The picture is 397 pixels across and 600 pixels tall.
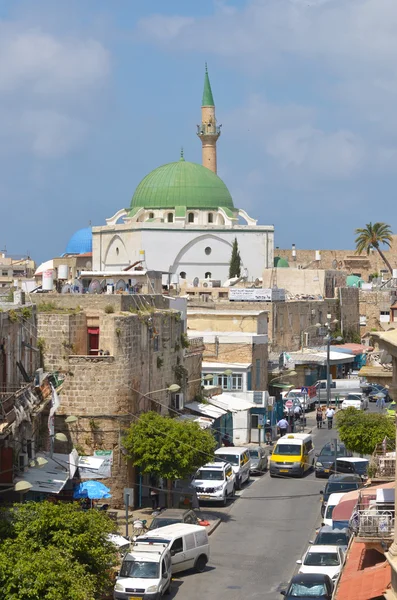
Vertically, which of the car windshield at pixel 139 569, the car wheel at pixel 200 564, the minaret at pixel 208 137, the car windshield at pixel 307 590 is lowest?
the car wheel at pixel 200 564

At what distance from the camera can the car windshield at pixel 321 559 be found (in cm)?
1931

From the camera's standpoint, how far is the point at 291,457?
30.9 meters

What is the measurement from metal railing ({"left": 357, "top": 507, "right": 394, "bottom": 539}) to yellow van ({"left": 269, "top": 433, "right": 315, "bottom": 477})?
50.4ft

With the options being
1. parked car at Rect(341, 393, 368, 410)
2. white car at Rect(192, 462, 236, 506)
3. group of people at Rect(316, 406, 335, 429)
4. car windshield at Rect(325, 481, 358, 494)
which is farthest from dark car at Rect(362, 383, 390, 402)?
car windshield at Rect(325, 481, 358, 494)

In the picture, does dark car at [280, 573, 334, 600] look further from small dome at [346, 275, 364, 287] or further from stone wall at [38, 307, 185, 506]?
small dome at [346, 275, 364, 287]

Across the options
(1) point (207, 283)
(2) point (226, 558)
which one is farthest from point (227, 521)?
(1) point (207, 283)

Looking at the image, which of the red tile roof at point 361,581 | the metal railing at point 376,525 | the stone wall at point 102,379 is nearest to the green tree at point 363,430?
the stone wall at point 102,379

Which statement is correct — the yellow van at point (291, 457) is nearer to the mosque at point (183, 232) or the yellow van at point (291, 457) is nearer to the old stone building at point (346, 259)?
the mosque at point (183, 232)

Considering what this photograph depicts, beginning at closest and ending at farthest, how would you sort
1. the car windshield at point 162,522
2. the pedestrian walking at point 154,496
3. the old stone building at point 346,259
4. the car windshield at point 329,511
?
the car windshield at point 162,522 → the car windshield at point 329,511 → the pedestrian walking at point 154,496 → the old stone building at point 346,259

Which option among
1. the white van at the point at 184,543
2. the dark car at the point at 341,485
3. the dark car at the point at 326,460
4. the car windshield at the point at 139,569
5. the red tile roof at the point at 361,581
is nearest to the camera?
the red tile roof at the point at 361,581

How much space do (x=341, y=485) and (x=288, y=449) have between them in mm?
5283

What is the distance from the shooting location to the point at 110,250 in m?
77.6

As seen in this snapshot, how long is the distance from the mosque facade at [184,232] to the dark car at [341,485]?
48.2 metres

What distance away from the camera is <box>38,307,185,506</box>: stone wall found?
84.2 ft
